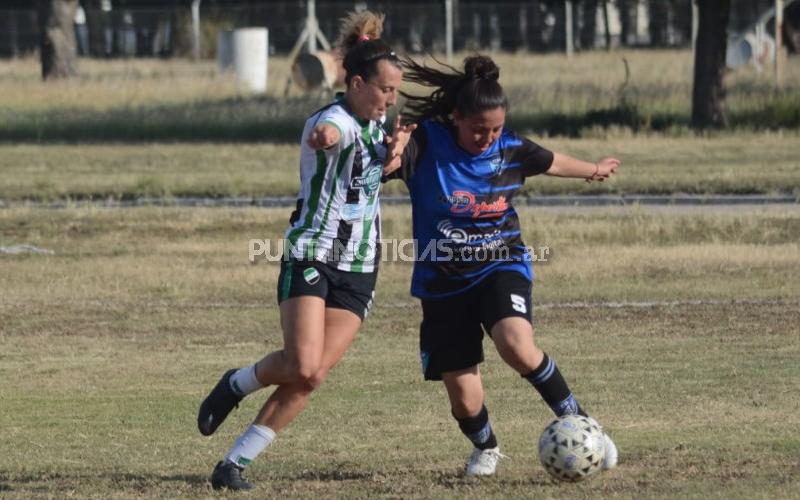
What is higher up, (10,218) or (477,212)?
(477,212)

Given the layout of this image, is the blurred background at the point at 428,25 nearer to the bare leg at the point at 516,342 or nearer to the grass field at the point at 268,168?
the grass field at the point at 268,168

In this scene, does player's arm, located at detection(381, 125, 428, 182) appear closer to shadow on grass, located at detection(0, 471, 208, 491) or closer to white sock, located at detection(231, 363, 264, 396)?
white sock, located at detection(231, 363, 264, 396)

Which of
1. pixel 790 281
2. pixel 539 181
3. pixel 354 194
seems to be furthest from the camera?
pixel 539 181

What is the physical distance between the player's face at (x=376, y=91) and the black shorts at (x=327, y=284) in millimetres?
710

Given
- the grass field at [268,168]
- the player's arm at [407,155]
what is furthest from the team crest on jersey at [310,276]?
the grass field at [268,168]

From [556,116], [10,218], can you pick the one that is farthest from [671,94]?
[10,218]

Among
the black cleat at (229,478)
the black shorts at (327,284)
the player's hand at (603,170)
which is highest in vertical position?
the player's hand at (603,170)

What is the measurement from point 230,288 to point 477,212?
846cm

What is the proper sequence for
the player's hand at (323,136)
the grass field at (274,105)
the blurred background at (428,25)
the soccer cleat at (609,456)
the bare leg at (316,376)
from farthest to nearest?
the blurred background at (428,25)
the grass field at (274,105)
the soccer cleat at (609,456)
the bare leg at (316,376)
the player's hand at (323,136)

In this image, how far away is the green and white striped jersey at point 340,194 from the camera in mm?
6598

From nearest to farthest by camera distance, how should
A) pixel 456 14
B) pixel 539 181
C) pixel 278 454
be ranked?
pixel 278 454 < pixel 539 181 < pixel 456 14

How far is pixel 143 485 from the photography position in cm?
705

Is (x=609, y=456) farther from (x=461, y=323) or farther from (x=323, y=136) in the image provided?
(x=323, y=136)

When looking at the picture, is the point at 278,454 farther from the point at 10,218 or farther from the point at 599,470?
the point at 10,218
